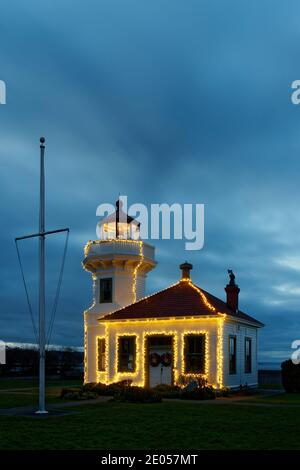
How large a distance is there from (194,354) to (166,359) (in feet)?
5.12

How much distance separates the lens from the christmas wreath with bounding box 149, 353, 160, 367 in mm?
29286

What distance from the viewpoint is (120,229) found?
34.2 metres

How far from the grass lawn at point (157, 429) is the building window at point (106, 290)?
1322cm

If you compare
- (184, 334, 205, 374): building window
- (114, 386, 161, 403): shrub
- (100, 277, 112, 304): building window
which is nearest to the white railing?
(100, 277, 112, 304): building window

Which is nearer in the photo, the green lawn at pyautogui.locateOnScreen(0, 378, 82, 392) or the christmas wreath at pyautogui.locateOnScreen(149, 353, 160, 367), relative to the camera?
the christmas wreath at pyautogui.locateOnScreen(149, 353, 160, 367)

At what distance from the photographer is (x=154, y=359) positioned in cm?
2938

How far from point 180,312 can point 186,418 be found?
11735mm

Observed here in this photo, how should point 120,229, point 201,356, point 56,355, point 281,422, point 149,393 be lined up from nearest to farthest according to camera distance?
point 281,422, point 149,393, point 201,356, point 120,229, point 56,355

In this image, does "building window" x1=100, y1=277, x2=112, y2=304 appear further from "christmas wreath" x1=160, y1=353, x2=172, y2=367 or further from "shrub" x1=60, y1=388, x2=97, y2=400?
"shrub" x1=60, y1=388, x2=97, y2=400

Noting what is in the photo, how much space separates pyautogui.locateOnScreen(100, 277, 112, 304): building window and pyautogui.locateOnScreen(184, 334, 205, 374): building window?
643 cm

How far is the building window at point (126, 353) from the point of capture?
30219mm

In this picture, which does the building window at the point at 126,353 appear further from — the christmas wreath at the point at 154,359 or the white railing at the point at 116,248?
the white railing at the point at 116,248
